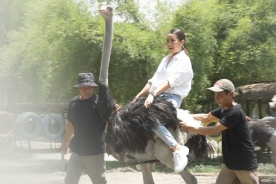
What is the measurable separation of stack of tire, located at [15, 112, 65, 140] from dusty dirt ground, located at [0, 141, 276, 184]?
0.56m

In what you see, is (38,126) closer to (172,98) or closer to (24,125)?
(24,125)

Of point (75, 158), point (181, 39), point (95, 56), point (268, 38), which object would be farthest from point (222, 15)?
point (75, 158)

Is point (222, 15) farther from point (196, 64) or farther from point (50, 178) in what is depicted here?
point (50, 178)

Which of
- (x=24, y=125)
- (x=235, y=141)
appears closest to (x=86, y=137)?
(x=235, y=141)

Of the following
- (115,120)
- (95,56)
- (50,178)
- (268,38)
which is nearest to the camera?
(115,120)

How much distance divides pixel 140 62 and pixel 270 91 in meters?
2.46

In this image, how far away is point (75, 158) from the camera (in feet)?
16.0

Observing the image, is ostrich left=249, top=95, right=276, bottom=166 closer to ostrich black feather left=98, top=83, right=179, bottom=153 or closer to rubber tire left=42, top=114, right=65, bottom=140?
ostrich black feather left=98, top=83, right=179, bottom=153

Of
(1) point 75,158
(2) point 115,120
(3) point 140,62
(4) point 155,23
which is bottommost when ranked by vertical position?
(1) point 75,158

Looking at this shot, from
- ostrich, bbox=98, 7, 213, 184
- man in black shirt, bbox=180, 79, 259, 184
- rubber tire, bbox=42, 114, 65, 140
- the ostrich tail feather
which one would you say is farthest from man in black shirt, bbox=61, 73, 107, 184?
rubber tire, bbox=42, 114, 65, 140

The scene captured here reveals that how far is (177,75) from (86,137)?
39.0 inches

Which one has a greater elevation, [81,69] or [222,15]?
[222,15]

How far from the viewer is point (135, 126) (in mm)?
4797

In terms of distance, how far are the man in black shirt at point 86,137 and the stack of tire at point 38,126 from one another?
629cm
